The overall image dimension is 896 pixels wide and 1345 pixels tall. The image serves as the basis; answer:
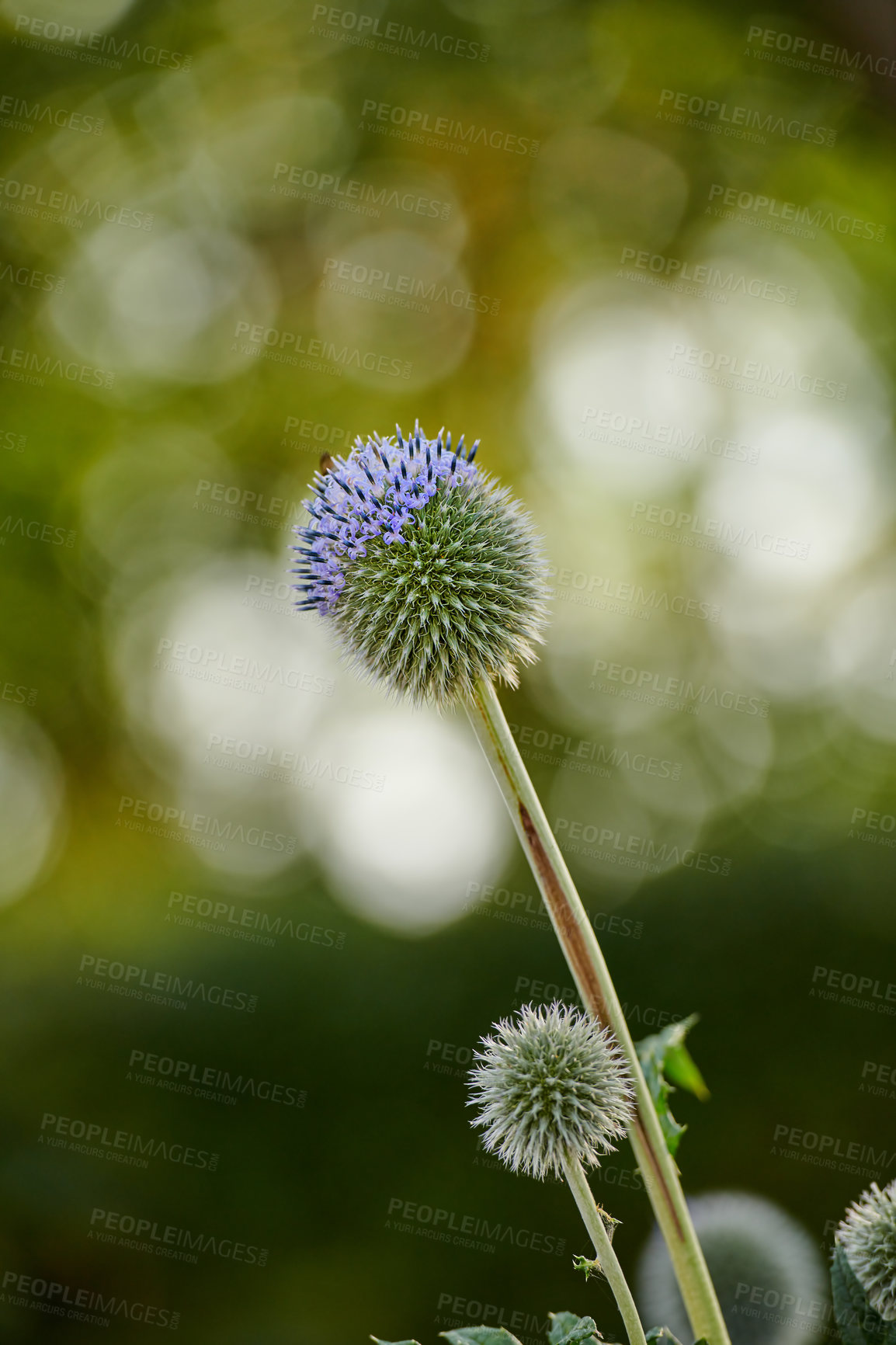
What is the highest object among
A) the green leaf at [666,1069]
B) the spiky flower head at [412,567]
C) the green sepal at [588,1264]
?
the spiky flower head at [412,567]

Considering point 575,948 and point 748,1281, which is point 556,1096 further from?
point 748,1281

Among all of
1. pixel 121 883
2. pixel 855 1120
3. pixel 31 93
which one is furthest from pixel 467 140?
pixel 855 1120

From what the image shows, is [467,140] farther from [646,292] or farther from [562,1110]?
[562,1110]

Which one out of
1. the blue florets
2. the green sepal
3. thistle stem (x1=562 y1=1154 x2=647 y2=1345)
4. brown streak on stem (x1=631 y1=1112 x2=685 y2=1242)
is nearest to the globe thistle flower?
the green sepal

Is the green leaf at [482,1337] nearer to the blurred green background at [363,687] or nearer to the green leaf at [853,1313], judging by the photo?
the green leaf at [853,1313]

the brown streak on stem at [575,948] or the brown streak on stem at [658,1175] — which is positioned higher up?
the brown streak on stem at [575,948]

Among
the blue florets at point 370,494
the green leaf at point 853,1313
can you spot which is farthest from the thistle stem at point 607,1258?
the blue florets at point 370,494

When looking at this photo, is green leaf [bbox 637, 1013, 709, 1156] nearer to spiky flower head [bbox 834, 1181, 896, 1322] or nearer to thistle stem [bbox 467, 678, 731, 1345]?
thistle stem [bbox 467, 678, 731, 1345]
